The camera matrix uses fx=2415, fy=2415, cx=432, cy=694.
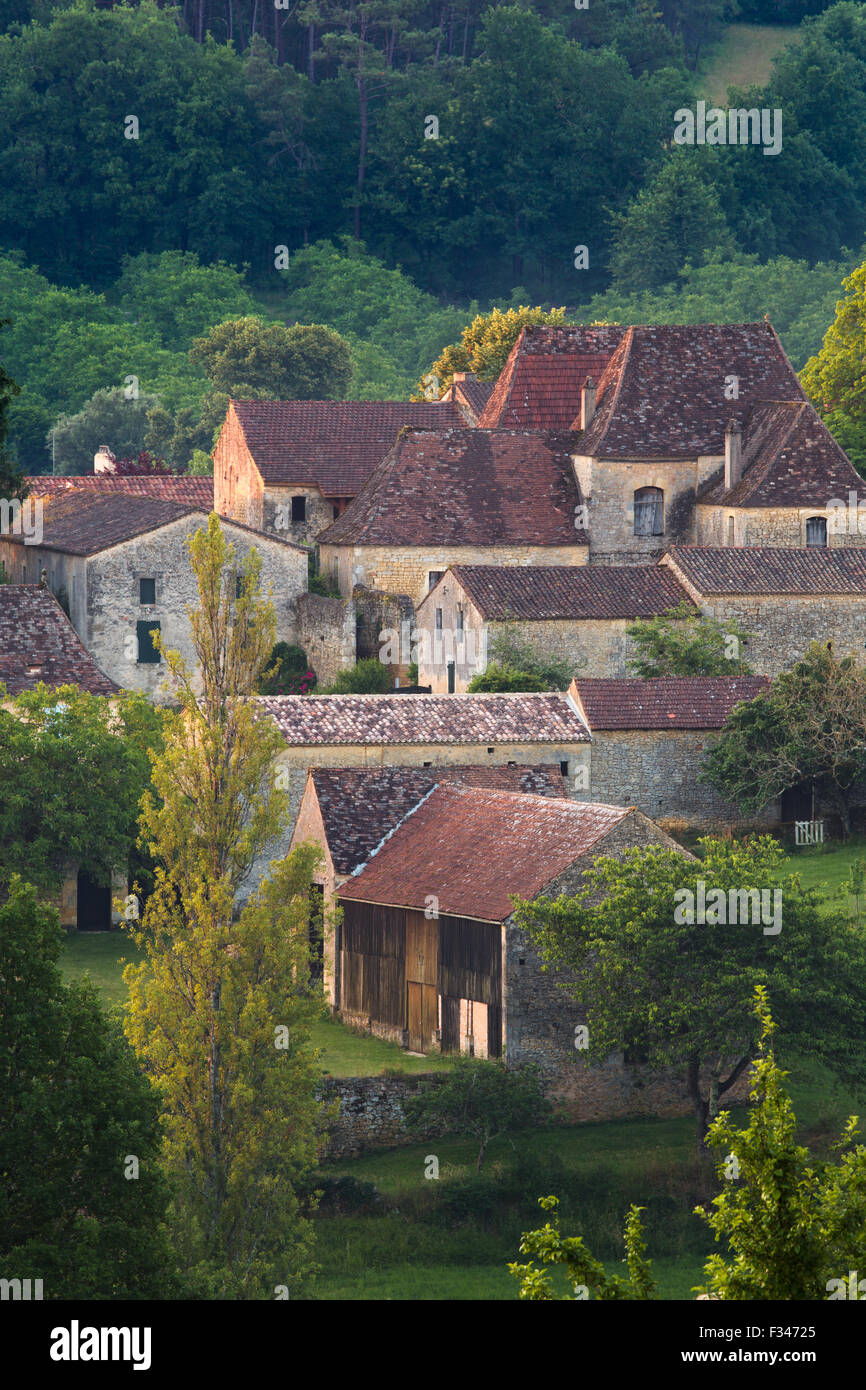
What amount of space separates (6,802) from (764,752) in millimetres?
15087

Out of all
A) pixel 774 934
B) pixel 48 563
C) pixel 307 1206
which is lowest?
pixel 307 1206

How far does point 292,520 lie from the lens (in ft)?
227

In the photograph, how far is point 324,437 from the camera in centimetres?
7144

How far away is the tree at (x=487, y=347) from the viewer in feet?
282

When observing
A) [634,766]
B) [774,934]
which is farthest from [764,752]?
[774,934]

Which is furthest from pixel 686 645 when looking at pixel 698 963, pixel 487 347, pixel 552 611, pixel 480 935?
pixel 487 347

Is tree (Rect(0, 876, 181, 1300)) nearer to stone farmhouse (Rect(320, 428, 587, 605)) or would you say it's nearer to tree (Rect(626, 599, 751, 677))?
tree (Rect(626, 599, 751, 677))

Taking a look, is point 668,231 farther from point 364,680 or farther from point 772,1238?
point 772,1238

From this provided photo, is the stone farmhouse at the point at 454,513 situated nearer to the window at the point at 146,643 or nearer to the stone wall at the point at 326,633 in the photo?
the stone wall at the point at 326,633

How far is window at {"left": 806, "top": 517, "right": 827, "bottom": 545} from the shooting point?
6103 centimetres

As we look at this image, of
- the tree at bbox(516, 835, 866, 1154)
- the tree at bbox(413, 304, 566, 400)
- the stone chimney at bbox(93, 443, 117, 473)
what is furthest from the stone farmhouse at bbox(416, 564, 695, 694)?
the stone chimney at bbox(93, 443, 117, 473)

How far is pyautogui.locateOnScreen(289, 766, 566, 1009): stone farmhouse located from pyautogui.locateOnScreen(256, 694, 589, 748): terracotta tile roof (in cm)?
134

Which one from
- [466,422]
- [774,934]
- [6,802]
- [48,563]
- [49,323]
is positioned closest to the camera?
[774,934]

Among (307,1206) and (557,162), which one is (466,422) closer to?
(307,1206)
